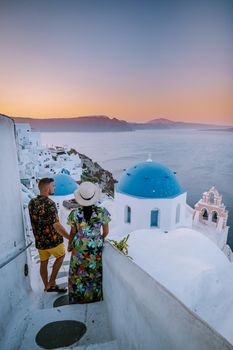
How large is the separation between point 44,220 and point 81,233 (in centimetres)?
74

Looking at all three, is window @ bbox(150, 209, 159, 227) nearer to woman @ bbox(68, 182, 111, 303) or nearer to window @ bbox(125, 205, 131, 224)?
window @ bbox(125, 205, 131, 224)

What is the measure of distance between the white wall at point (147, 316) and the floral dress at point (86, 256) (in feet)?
0.85

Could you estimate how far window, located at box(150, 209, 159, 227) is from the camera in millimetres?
9842

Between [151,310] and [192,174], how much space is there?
60492 millimetres

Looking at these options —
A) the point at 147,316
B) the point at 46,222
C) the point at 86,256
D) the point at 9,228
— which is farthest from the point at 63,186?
the point at 147,316

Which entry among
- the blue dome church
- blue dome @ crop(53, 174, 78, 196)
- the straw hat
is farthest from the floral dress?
blue dome @ crop(53, 174, 78, 196)

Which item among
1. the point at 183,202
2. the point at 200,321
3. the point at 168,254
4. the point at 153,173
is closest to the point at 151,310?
the point at 200,321

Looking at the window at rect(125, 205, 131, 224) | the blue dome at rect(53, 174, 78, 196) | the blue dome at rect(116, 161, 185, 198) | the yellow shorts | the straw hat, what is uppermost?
the straw hat

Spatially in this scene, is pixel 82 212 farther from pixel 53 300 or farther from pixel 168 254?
pixel 168 254

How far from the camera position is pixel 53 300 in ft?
10.6

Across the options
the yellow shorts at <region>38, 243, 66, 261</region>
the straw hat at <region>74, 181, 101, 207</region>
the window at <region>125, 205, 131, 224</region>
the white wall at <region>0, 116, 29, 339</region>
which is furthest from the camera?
the window at <region>125, 205, 131, 224</region>

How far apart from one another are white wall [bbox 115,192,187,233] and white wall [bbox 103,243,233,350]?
23.9 ft

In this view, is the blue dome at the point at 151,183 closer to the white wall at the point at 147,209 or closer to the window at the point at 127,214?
the white wall at the point at 147,209

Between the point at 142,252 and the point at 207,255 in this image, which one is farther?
the point at 142,252
